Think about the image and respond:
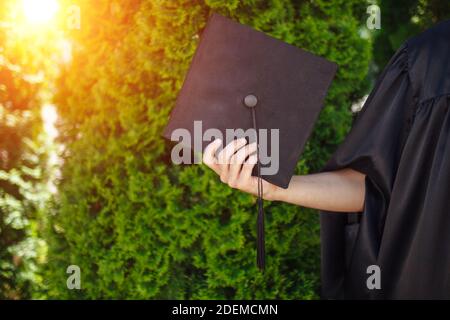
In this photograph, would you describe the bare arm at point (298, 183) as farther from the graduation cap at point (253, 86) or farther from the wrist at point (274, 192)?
the graduation cap at point (253, 86)

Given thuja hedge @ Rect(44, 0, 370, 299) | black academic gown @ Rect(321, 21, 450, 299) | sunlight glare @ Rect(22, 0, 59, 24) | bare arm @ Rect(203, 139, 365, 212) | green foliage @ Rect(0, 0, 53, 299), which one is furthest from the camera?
green foliage @ Rect(0, 0, 53, 299)

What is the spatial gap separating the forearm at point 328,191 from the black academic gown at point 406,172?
5 centimetres

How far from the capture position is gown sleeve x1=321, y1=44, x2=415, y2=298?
5.48 ft

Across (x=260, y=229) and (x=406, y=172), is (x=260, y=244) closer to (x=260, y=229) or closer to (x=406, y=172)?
(x=260, y=229)

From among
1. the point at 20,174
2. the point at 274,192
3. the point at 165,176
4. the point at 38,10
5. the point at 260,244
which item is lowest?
the point at 260,244

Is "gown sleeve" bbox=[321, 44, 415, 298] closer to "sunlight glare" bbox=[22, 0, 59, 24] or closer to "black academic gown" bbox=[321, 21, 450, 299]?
"black academic gown" bbox=[321, 21, 450, 299]

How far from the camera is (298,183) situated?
1.78 meters

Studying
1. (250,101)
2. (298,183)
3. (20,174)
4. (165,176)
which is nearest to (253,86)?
(250,101)

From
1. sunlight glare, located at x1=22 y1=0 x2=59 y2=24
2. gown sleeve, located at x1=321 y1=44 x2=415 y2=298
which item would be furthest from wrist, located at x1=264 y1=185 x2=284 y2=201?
sunlight glare, located at x1=22 y1=0 x2=59 y2=24

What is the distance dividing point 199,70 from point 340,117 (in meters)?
1.16

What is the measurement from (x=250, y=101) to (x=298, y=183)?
334 mm

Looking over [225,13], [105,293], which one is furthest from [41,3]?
[105,293]

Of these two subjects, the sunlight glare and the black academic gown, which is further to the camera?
the sunlight glare

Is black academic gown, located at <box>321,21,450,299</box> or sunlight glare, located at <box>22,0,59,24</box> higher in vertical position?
sunlight glare, located at <box>22,0,59,24</box>
